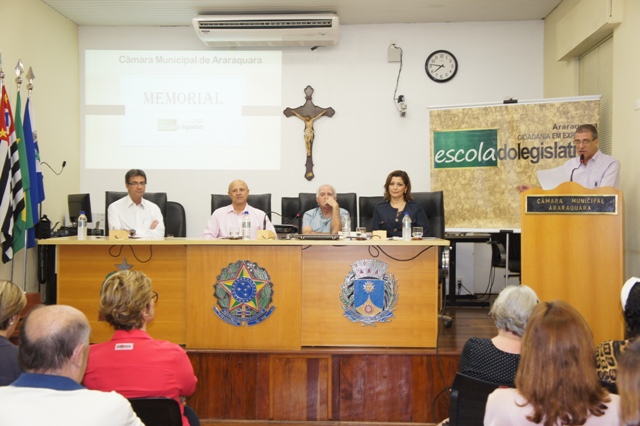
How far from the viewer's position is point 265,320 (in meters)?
3.69

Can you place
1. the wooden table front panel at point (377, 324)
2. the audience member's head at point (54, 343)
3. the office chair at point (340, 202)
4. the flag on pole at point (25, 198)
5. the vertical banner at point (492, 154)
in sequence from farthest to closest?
the vertical banner at point (492, 154), the office chair at point (340, 202), the flag on pole at point (25, 198), the wooden table front panel at point (377, 324), the audience member's head at point (54, 343)

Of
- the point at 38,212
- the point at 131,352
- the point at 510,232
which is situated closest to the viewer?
the point at 131,352

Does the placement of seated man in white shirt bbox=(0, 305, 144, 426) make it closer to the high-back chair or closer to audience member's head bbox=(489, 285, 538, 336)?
audience member's head bbox=(489, 285, 538, 336)

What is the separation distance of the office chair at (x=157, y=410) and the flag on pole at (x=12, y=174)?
→ 3630 millimetres

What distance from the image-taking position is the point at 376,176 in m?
6.66

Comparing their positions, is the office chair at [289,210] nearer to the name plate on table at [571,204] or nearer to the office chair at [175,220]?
the office chair at [175,220]

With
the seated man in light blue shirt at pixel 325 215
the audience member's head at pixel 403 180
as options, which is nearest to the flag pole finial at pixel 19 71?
the seated man in light blue shirt at pixel 325 215

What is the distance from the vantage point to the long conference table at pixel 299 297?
3.66 metres

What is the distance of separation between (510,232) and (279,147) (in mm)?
2679

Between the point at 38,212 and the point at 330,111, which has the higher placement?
the point at 330,111

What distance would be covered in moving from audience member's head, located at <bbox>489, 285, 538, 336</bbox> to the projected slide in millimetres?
4669

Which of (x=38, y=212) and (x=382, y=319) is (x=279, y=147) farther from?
(x=382, y=319)

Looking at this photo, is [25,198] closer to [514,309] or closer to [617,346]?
[514,309]

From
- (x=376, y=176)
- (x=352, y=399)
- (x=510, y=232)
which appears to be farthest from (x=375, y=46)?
(x=352, y=399)
